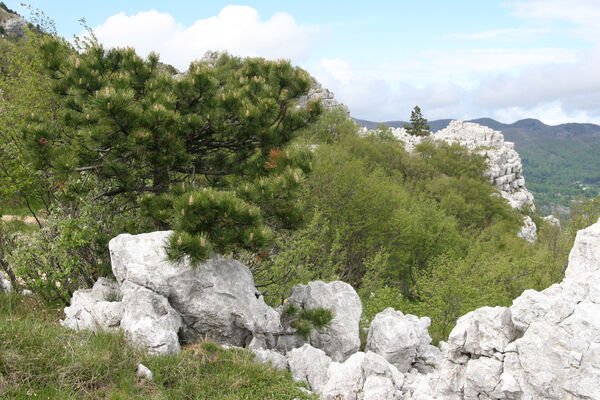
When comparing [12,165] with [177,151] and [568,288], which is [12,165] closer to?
[177,151]

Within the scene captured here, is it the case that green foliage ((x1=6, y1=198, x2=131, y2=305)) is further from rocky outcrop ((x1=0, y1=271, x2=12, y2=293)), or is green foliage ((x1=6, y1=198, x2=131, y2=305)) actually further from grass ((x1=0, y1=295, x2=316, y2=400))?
grass ((x1=0, y1=295, x2=316, y2=400))

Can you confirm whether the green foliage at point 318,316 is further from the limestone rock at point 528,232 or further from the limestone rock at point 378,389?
the limestone rock at point 528,232

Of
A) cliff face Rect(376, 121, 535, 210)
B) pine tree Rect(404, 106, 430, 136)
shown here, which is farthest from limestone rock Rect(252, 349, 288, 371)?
pine tree Rect(404, 106, 430, 136)

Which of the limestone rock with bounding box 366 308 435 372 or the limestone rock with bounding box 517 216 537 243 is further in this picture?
the limestone rock with bounding box 517 216 537 243

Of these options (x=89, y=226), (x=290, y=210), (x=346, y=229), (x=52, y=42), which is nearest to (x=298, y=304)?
(x=290, y=210)

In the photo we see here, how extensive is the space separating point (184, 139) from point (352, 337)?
21.6 ft

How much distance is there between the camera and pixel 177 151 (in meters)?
8.59

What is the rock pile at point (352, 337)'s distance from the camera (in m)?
5.90

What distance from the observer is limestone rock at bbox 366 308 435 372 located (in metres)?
10.3

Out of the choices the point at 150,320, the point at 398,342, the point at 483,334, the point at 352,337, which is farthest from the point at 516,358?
the point at 150,320

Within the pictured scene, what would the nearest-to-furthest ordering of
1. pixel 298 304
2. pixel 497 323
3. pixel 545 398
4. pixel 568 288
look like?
pixel 545 398
pixel 568 288
pixel 497 323
pixel 298 304

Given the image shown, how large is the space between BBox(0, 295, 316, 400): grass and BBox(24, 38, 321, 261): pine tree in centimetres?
194

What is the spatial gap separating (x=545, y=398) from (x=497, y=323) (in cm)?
136

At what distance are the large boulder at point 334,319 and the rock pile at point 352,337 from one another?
0.04 m
